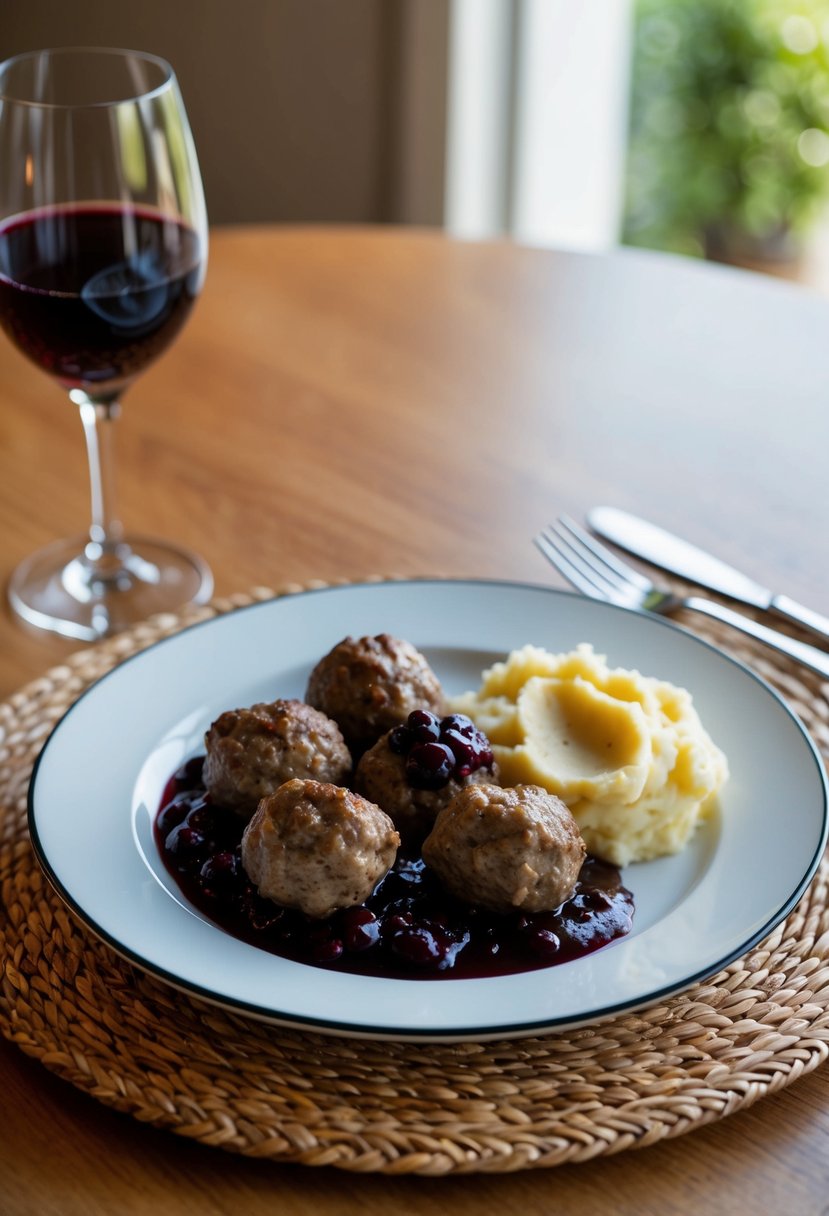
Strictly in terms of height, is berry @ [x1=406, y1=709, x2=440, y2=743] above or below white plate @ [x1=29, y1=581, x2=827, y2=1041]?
above

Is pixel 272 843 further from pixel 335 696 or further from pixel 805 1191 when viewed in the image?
pixel 805 1191

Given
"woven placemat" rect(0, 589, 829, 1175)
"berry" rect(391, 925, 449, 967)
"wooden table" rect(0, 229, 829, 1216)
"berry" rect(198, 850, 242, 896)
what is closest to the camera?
"woven placemat" rect(0, 589, 829, 1175)

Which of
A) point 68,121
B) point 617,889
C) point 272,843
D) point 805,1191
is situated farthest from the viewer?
point 68,121

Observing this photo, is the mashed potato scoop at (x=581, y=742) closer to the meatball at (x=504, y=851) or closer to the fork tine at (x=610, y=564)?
the meatball at (x=504, y=851)

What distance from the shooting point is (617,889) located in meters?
1.67

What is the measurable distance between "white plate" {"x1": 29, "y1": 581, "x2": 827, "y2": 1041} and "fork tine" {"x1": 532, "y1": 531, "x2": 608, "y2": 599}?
0.64 ft

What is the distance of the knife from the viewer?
2262 millimetres

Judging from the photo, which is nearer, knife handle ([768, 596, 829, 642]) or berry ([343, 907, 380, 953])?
berry ([343, 907, 380, 953])

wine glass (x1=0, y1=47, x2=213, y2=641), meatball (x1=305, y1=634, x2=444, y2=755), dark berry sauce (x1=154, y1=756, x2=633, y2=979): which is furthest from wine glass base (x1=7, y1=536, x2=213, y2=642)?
dark berry sauce (x1=154, y1=756, x2=633, y2=979)

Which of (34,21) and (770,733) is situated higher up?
(34,21)

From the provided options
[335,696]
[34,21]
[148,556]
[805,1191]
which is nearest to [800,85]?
[34,21]

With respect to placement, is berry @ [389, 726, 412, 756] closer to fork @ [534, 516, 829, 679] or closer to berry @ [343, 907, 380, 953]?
berry @ [343, 907, 380, 953]

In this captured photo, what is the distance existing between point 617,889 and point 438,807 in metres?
0.24

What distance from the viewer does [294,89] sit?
6.22 m
